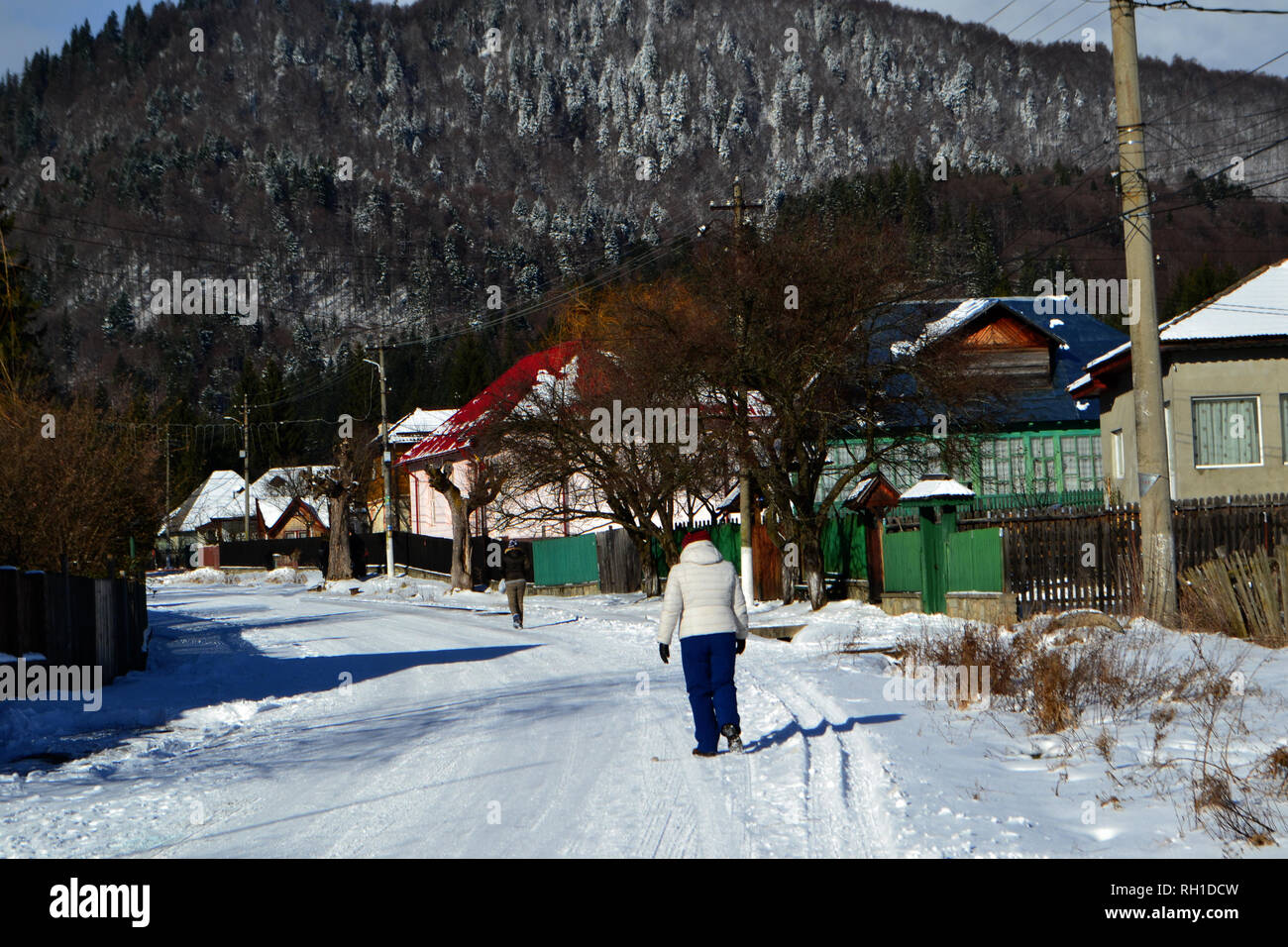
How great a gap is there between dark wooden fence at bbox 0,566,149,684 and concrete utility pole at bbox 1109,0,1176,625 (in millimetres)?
12708

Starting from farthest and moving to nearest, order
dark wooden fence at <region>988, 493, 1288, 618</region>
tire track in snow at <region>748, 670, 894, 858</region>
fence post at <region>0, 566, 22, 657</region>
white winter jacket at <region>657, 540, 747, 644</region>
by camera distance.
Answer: dark wooden fence at <region>988, 493, 1288, 618</region> < fence post at <region>0, 566, 22, 657</region> < white winter jacket at <region>657, 540, 747, 644</region> < tire track in snow at <region>748, 670, 894, 858</region>

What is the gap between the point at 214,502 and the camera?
107 m

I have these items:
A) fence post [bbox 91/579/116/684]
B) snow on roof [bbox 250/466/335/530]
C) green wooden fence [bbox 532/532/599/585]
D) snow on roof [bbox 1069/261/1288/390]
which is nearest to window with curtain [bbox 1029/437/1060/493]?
snow on roof [bbox 1069/261/1288/390]

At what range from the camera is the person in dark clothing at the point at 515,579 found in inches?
1037

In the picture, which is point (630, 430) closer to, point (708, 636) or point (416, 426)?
point (708, 636)

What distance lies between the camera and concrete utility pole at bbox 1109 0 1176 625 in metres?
15.3

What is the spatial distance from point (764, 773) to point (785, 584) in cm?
1954

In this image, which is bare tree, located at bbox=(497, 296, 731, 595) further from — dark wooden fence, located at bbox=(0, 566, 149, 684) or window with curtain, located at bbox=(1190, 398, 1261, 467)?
dark wooden fence, located at bbox=(0, 566, 149, 684)

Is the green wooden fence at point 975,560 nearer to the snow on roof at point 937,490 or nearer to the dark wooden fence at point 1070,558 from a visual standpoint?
the dark wooden fence at point 1070,558

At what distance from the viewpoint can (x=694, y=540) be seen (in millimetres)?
10469

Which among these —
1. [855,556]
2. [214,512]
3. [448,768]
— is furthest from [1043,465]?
[214,512]

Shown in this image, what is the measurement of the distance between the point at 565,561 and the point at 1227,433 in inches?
889

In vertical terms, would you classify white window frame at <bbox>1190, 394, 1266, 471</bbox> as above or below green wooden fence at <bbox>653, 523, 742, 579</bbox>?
above

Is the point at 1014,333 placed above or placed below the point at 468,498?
above
